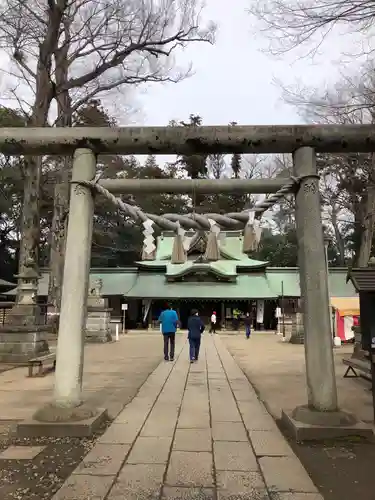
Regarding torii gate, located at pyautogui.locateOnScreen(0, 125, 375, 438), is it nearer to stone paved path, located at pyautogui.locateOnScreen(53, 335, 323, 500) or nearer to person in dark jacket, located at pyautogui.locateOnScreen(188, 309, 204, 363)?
stone paved path, located at pyautogui.locateOnScreen(53, 335, 323, 500)

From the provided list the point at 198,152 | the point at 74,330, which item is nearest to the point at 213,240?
the point at 198,152

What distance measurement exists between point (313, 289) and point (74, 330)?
301 centimetres

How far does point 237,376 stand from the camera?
32.8 ft

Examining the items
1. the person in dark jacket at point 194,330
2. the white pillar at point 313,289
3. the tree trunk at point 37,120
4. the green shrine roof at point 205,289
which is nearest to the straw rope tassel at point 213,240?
the white pillar at point 313,289

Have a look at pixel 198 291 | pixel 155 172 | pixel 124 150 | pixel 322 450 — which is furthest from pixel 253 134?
pixel 155 172

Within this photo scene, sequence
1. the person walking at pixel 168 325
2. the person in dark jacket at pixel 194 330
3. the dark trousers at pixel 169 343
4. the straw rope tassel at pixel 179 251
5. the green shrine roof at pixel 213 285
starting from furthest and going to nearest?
the green shrine roof at pixel 213 285 < the dark trousers at pixel 169 343 < the person in dark jacket at pixel 194 330 < the person walking at pixel 168 325 < the straw rope tassel at pixel 179 251

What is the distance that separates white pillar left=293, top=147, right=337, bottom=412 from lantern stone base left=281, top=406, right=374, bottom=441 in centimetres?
10

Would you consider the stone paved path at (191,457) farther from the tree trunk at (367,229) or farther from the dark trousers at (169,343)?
the tree trunk at (367,229)

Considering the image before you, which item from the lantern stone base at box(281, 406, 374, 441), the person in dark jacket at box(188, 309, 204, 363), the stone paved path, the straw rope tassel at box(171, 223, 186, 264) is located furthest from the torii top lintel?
the person in dark jacket at box(188, 309, 204, 363)

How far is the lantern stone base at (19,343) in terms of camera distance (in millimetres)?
12578

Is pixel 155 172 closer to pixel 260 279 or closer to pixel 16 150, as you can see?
pixel 260 279

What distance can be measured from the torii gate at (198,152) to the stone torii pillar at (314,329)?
12 mm

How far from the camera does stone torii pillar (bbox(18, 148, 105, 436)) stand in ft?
16.3

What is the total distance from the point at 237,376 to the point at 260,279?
23476 mm
